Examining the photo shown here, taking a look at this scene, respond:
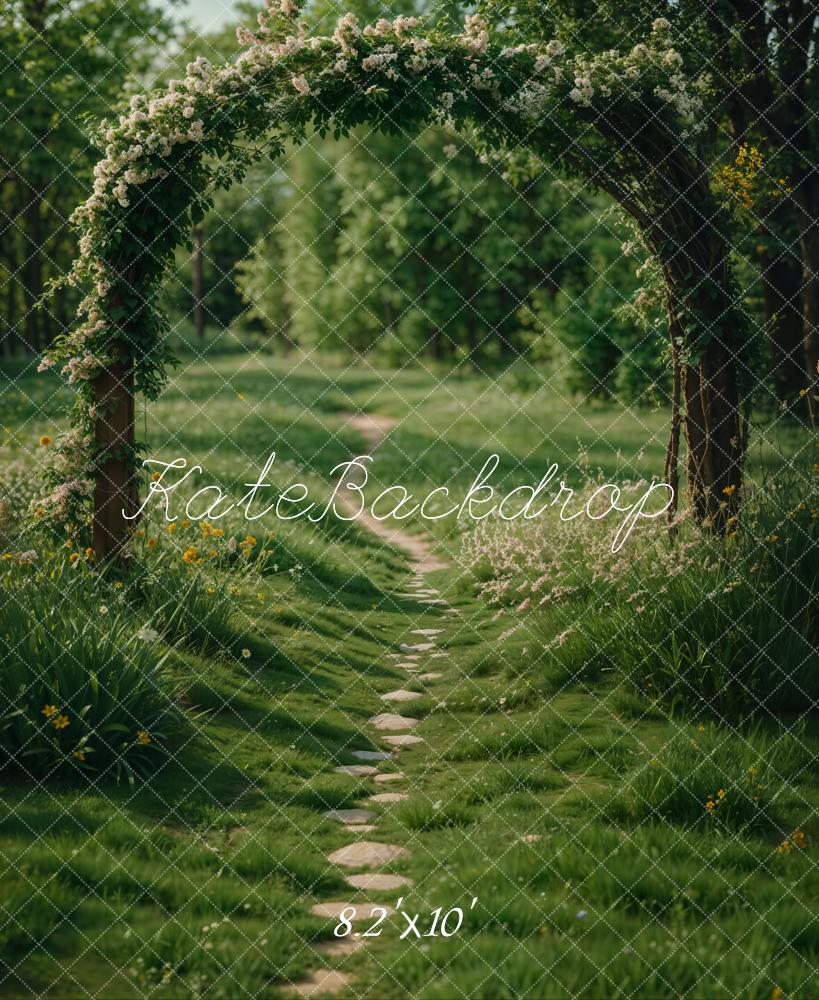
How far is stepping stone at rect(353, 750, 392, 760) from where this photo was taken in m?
5.69

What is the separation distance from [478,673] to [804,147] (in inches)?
295

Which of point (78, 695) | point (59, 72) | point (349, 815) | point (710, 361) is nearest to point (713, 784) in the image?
point (349, 815)

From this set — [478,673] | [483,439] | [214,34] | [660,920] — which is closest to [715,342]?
[478,673]

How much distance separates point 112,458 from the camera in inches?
272

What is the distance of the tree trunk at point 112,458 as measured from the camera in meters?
6.89

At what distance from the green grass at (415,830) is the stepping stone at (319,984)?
0.16 feet

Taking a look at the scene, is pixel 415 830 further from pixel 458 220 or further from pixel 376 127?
pixel 458 220

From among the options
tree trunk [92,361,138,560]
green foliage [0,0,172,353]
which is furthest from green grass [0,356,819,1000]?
green foliage [0,0,172,353]

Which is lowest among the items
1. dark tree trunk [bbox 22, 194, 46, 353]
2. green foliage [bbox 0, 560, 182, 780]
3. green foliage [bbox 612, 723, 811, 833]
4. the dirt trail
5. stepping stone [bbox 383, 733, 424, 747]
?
dark tree trunk [bbox 22, 194, 46, 353]

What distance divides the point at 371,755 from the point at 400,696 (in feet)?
3.62

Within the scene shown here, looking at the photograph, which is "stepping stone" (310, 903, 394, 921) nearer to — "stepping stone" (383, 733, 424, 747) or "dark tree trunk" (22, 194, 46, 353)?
"stepping stone" (383, 733, 424, 747)

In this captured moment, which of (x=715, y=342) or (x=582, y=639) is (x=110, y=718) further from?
(x=715, y=342)

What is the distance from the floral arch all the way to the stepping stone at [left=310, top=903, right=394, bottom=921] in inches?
145

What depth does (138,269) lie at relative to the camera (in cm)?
686
